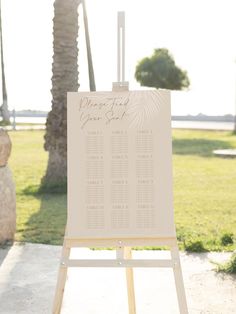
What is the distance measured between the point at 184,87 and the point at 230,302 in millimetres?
45273

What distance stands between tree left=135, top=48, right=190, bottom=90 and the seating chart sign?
1801 inches

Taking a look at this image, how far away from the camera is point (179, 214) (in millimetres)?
12281

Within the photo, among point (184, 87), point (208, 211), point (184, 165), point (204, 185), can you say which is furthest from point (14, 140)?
point (184, 87)

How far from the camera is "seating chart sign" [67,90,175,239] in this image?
225 inches

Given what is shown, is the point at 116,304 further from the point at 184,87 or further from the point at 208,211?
the point at 184,87

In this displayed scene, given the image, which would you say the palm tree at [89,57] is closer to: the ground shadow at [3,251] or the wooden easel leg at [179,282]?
the ground shadow at [3,251]

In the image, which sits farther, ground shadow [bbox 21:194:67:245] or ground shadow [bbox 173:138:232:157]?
ground shadow [bbox 173:138:232:157]

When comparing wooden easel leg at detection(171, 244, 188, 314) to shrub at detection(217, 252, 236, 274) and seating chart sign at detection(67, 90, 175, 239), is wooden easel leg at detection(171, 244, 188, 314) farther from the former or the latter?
shrub at detection(217, 252, 236, 274)

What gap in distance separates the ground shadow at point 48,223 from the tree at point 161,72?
124ft

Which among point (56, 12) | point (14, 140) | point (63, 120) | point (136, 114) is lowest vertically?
point (14, 140)

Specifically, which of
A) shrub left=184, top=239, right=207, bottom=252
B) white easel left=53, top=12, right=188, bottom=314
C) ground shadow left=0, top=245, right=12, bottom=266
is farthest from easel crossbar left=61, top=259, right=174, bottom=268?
A: shrub left=184, top=239, right=207, bottom=252

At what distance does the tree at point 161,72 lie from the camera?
51.2 metres

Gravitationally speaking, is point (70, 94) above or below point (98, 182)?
above

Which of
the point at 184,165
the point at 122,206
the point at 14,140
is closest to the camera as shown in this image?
the point at 122,206
